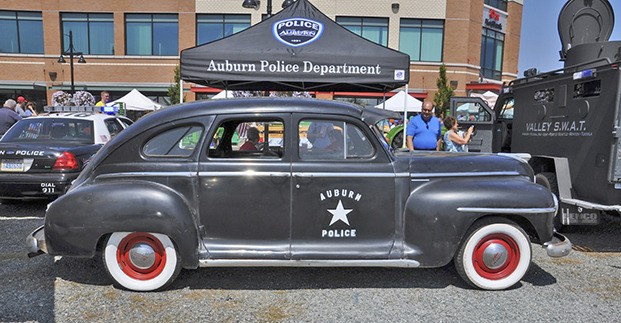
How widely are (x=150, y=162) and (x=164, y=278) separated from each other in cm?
103

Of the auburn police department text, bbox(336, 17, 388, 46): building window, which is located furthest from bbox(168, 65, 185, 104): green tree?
the auburn police department text

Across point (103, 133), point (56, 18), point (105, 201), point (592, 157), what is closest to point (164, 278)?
point (105, 201)

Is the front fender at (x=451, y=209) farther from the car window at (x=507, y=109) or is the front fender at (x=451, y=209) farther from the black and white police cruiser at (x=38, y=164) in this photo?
the black and white police cruiser at (x=38, y=164)

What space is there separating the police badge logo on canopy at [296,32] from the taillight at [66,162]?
3.86 m

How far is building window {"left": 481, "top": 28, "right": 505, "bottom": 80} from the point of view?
29359 mm

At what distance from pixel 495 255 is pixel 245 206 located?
2.26 m

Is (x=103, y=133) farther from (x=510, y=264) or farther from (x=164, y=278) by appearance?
(x=510, y=264)

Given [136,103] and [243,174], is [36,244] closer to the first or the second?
[243,174]

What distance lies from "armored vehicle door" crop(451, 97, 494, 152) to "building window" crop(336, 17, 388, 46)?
19.1m

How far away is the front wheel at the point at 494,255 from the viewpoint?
379 centimetres

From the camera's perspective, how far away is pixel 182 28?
2638 centimetres

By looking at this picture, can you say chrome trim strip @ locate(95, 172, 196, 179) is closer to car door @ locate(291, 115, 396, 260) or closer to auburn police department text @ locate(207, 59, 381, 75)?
car door @ locate(291, 115, 396, 260)

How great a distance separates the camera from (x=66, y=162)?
6066 millimetres

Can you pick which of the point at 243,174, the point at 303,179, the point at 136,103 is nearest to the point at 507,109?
the point at 303,179
